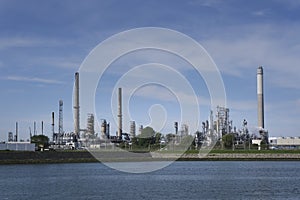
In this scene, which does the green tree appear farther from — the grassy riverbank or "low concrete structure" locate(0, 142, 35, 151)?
"low concrete structure" locate(0, 142, 35, 151)

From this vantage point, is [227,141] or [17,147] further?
[227,141]

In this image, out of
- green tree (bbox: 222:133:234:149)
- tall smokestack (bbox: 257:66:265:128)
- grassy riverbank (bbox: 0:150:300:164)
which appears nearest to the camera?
grassy riverbank (bbox: 0:150:300:164)

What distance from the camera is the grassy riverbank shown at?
8006cm

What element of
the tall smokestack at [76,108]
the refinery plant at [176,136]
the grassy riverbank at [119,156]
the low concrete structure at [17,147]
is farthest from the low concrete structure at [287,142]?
the low concrete structure at [17,147]

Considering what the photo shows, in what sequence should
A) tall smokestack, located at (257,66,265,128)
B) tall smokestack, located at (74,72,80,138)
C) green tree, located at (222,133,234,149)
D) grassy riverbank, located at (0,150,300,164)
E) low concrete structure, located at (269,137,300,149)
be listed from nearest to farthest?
grassy riverbank, located at (0,150,300,164), tall smokestack, located at (74,72,80,138), green tree, located at (222,133,234,149), tall smokestack, located at (257,66,265,128), low concrete structure, located at (269,137,300,149)

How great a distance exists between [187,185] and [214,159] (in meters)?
56.1

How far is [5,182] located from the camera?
146 ft

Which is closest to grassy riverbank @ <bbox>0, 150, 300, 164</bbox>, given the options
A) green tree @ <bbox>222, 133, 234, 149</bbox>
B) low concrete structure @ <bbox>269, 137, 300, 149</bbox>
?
green tree @ <bbox>222, 133, 234, 149</bbox>

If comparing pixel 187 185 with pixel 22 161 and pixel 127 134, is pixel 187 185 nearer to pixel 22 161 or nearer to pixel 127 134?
pixel 22 161

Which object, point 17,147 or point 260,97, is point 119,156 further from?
point 260,97

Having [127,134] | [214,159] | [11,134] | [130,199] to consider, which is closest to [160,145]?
[127,134]

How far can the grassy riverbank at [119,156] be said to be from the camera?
263ft

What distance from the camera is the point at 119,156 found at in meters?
91.4

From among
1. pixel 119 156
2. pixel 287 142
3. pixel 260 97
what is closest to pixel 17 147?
pixel 119 156
